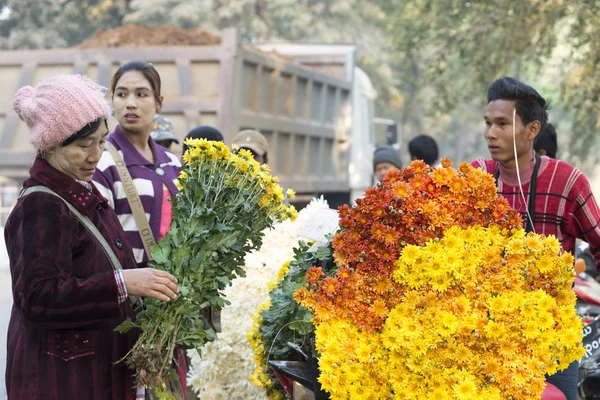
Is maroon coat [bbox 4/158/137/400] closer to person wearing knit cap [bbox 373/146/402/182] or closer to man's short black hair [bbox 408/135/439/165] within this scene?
man's short black hair [bbox 408/135/439/165]

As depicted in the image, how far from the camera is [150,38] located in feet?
36.1

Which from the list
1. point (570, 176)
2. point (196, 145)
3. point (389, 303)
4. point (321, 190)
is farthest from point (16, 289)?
point (321, 190)

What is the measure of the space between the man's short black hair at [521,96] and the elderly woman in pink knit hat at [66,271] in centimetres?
177

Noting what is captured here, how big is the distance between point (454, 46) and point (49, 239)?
1179 cm

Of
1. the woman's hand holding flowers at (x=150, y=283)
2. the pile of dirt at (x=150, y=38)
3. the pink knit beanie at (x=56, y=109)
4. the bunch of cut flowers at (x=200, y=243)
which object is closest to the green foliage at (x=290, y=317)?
the bunch of cut flowers at (x=200, y=243)

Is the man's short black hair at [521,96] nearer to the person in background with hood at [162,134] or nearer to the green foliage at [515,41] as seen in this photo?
the person in background with hood at [162,134]

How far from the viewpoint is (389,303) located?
10.3 feet

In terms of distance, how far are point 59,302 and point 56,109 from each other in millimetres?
670

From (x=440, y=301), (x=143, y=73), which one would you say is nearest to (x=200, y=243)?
(x=440, y=301)

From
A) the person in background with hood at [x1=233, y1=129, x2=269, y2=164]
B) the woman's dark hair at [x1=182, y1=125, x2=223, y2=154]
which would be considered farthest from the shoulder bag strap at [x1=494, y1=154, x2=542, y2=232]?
the person in background with hood at [x1=233, y1=129, x2=269, y2=164]

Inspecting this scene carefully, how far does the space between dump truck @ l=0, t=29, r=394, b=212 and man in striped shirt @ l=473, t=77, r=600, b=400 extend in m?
5.08

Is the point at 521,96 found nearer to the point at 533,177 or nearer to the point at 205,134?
the point at 533,177

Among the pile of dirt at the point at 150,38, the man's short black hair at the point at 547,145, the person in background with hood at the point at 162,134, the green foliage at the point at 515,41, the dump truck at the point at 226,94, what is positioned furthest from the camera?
the green foliage at the point at 515,41

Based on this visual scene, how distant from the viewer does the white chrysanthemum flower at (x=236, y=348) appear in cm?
512
